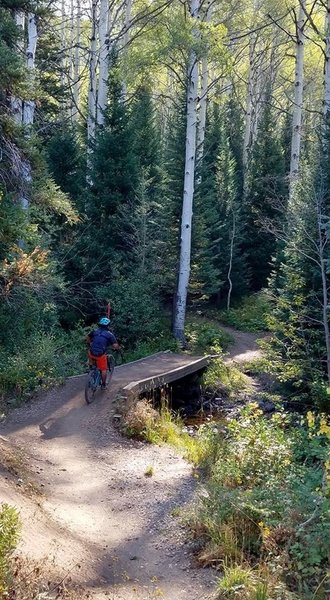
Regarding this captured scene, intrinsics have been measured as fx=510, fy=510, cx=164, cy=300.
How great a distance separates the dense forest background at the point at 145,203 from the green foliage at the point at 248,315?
55 cm

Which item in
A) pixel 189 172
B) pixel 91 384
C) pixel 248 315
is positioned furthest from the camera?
pixel 248 315

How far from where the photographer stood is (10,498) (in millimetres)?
5301

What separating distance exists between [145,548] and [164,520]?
70 cm

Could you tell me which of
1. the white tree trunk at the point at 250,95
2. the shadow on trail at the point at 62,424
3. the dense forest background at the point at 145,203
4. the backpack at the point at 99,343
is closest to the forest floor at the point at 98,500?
the shadow on trail at the point at 62,424

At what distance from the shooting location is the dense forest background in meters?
10.4

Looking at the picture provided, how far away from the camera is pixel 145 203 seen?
17.7 m

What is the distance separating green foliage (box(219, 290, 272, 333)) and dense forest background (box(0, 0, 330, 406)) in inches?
21.8

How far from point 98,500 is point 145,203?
493 inches

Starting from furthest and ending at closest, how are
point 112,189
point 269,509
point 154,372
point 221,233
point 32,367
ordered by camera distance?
point 221,233
point 112,189
point 154,372
point 32,367
point 269,509

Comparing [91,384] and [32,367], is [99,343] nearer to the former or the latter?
[91,384]

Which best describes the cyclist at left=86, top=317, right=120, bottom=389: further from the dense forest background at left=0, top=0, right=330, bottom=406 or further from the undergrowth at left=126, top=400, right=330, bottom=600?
the undergrowth at left=126, top=400, right=330, bottom=600

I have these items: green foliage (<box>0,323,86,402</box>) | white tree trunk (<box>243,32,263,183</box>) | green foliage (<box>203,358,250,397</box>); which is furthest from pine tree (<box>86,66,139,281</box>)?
white tree trunk (<box>243,32,263,183</box>)

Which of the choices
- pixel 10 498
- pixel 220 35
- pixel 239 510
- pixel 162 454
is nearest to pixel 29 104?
pixel 220 35

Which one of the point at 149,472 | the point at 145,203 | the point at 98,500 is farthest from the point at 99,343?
the point at 145,203
